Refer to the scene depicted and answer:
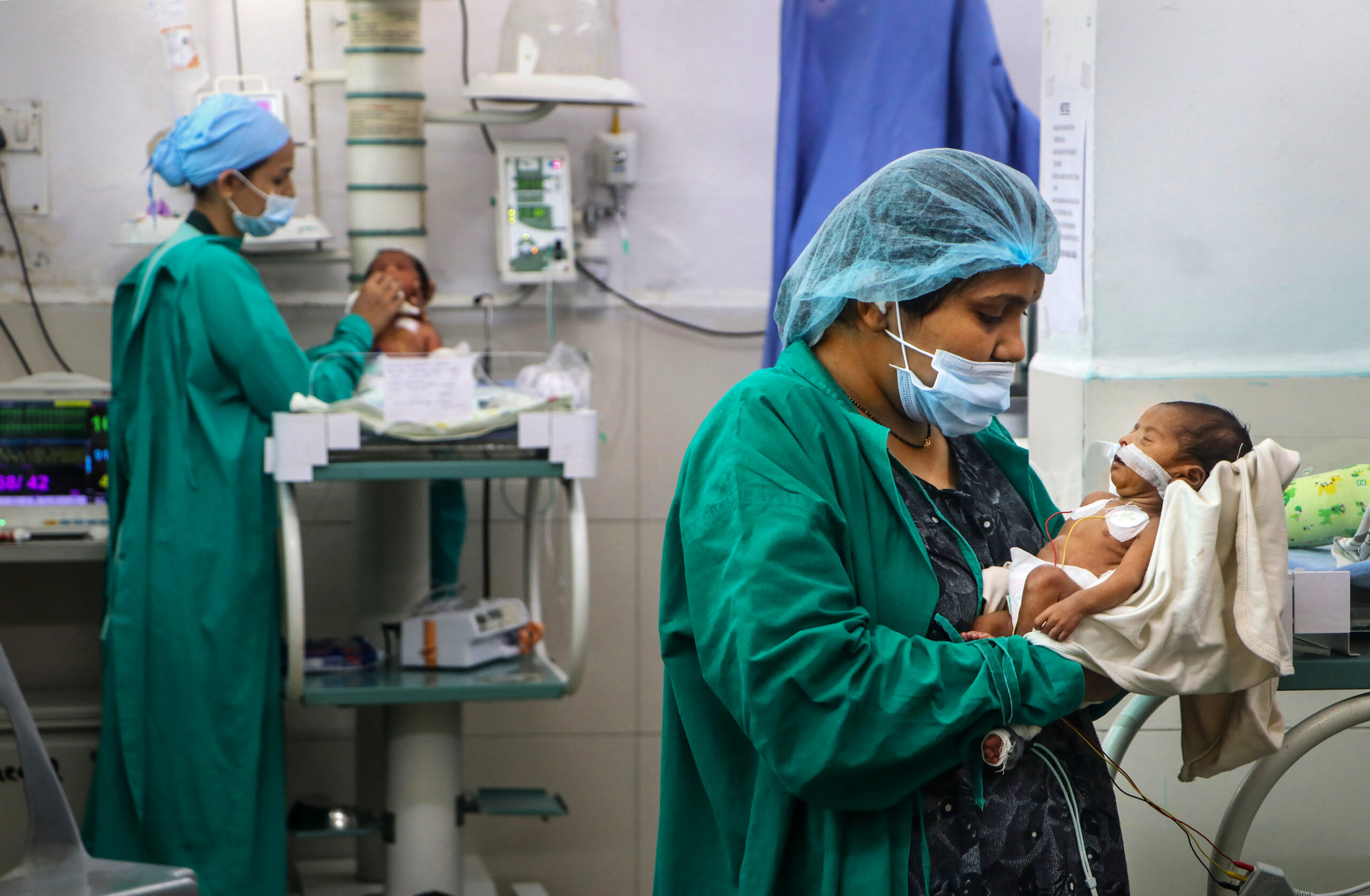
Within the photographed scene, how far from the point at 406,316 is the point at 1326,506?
1.96 metres

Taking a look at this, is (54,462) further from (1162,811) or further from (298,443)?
(1162,811)

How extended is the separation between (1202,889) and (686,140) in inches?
82.3

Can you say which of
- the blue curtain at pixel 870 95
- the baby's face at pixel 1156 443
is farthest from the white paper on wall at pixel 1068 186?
the baby's face at pixel 1156 443

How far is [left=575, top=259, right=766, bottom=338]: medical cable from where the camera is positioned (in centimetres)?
335

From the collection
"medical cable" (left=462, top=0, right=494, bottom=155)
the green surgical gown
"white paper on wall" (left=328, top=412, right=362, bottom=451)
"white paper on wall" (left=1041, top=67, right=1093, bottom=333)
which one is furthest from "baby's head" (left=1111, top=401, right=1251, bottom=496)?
"medical cable" (left=462, top=0, right=494, bottom=155)

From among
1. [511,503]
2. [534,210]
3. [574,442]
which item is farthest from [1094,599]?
[511,503]

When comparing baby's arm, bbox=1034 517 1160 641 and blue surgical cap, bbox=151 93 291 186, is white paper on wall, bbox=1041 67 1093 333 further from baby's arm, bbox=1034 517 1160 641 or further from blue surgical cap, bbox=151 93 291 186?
blue surgical cap, bbox=151 93 291 186

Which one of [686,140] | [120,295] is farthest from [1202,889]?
[120,295]

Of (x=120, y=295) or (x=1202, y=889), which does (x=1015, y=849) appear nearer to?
(x=1202, y=889)

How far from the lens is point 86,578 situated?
3.32m

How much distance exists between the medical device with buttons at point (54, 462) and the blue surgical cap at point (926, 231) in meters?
2.15

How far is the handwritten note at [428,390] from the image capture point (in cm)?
254

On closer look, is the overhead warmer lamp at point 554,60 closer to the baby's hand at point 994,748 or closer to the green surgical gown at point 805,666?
the green surgical gown at point 805,666

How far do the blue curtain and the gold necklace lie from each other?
126cm
